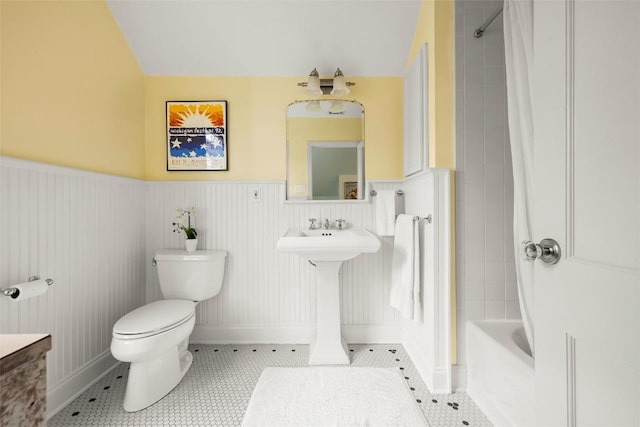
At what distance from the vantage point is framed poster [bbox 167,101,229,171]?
7.36 ft

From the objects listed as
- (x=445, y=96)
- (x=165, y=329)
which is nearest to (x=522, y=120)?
(x=445, y=96)

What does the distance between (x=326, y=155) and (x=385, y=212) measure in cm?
64

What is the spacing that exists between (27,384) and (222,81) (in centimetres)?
226

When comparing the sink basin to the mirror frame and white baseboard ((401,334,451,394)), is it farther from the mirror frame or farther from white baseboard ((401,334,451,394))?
white baseboard ((401,334,451,394))

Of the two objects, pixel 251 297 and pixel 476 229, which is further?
pixel 251 297

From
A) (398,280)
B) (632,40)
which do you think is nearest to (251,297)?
(398,280)

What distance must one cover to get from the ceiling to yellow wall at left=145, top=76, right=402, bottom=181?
0.24 ft

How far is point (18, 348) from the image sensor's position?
408 millimetres

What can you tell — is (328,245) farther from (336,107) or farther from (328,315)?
(336,107)

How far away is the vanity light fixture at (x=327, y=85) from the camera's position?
2.11 meters

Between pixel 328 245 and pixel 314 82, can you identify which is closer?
pixel 328 245

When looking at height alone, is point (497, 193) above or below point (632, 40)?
below

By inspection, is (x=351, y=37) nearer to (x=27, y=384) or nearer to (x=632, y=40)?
(x=632, y=40)

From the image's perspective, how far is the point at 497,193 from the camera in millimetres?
1617
